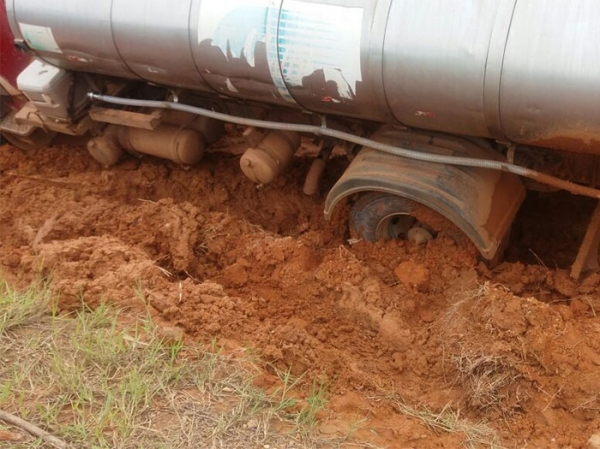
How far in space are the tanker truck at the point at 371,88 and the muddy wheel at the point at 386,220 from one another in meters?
0.01

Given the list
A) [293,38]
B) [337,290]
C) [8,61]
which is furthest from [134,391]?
[8,61]

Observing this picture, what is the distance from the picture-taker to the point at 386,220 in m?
4.86

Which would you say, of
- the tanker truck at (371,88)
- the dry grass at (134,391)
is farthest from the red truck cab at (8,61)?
the dry grass at (134,391)

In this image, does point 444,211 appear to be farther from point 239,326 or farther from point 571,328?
point 239,326

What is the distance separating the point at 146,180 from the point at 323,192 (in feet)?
4.72

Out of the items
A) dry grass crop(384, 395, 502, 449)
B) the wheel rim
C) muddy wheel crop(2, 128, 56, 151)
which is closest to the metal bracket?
the wheel rim

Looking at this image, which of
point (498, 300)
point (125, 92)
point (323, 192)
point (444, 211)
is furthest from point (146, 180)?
point (498, 300)

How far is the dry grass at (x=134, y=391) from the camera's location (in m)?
3.40

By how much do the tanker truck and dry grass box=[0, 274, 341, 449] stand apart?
4.76ft

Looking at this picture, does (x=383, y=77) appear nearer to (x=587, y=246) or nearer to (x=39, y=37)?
(x=587, y=246)

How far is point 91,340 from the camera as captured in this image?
3.91m

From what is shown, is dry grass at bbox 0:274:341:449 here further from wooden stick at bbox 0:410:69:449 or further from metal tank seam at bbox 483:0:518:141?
metal tank seam at bbox 483:0:518:141

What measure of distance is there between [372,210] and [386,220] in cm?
14

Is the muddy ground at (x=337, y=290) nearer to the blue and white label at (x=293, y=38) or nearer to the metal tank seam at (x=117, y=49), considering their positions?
the metal tank seam at (x=117, y=49)
